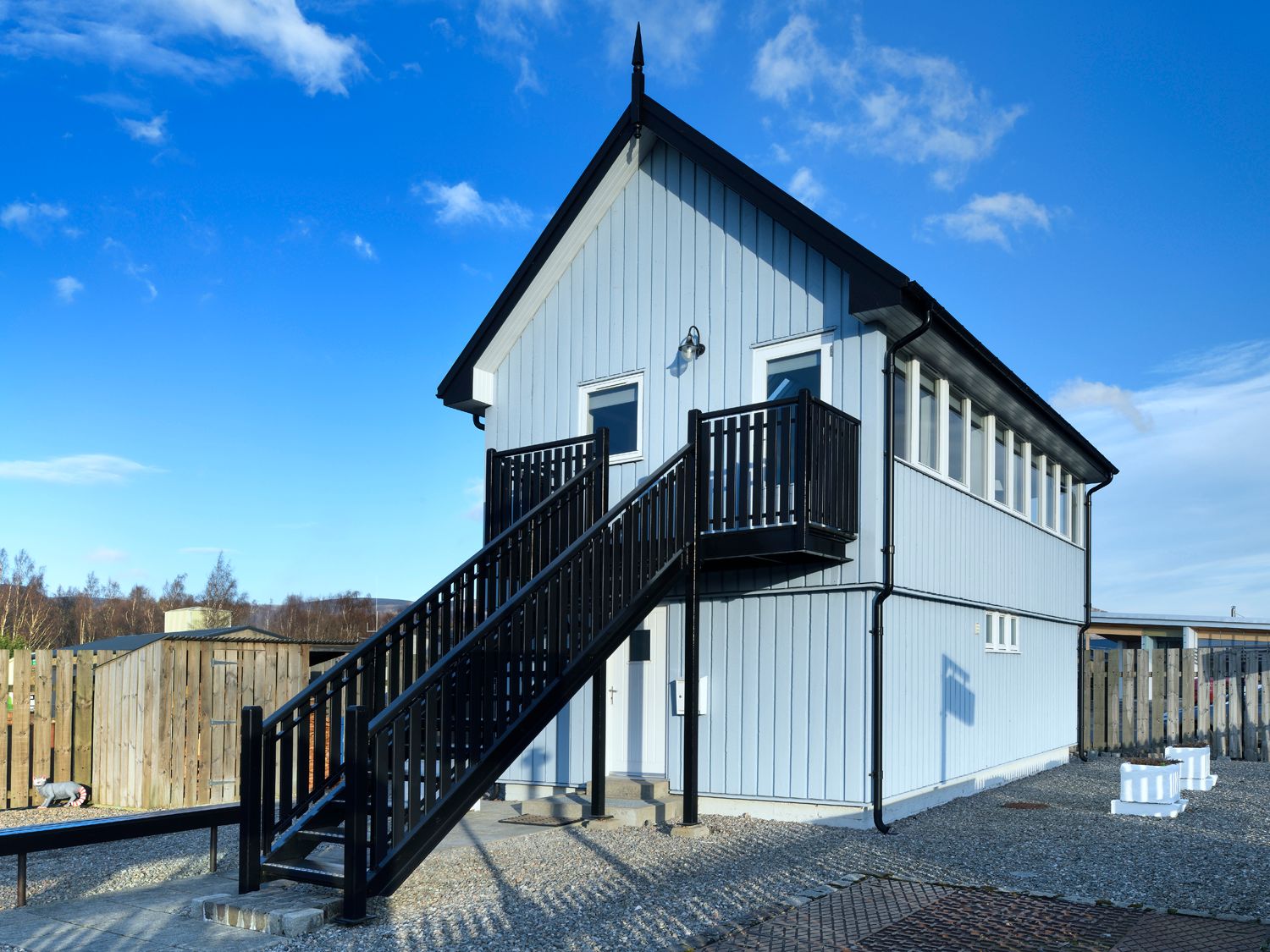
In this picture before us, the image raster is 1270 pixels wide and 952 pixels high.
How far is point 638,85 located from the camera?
12242mm

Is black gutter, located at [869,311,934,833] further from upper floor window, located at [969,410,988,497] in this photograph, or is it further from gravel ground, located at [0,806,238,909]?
gravel ground, located at [0,806,238,909]

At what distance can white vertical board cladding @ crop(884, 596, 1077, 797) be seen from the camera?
10906mm

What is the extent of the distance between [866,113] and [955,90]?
1438 mm

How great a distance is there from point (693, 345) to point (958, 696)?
540 centimetres

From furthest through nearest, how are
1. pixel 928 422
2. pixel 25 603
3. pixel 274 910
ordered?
pixel 25 603, pixel 928 422, pixel 274 910

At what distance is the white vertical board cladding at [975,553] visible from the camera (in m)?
11.2

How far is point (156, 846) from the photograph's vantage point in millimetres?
10234

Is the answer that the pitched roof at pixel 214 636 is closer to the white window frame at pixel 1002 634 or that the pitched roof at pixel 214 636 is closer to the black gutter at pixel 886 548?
the black gutter at pixel 886 548

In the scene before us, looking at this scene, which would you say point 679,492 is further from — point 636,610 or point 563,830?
point 563,830

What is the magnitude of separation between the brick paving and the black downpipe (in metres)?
12.2

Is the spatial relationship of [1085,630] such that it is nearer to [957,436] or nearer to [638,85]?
[957,436]

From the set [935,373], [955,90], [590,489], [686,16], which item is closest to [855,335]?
[935,373]

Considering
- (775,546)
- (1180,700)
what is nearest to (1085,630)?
(1180,700)

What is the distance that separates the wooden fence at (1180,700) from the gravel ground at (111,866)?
48.7 ft
